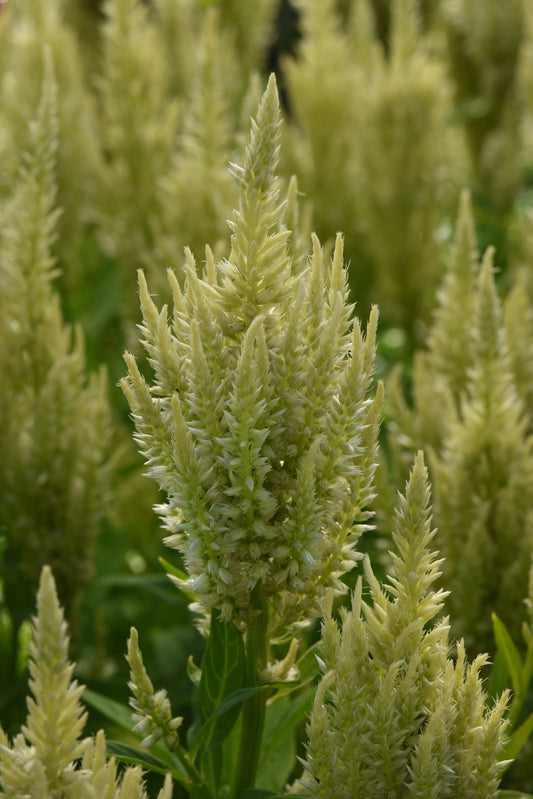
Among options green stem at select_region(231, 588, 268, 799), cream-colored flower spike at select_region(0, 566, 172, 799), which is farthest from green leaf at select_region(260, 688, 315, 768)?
cream-colored flower spike at select_region(0, 566, 172, 799)

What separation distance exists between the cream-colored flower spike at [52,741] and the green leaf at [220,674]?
173 millimetres

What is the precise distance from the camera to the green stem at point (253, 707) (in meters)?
0.91

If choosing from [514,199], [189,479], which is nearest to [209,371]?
[189,479]

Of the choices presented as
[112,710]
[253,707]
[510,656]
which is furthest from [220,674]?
[510,656]

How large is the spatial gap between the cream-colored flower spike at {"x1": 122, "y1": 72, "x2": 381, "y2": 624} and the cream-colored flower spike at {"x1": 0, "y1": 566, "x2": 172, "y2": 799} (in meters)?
0.17

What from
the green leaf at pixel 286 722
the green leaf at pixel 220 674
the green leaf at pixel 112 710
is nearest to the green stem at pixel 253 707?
the green leaf at pixel 220 674

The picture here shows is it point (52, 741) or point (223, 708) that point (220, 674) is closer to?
point (223, 708)

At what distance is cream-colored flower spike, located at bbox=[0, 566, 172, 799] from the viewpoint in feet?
2.26

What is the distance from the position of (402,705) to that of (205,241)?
1337 millimetres

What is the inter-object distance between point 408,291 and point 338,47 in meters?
0.68

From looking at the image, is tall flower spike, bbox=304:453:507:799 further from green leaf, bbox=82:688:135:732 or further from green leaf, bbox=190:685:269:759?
green leaf, bbox=82:688:135:732

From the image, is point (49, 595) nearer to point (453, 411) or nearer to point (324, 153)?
point (453, 411)

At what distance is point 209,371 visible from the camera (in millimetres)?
796

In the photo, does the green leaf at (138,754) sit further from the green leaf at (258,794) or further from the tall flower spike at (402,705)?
the tall flower spike at (402,705)
